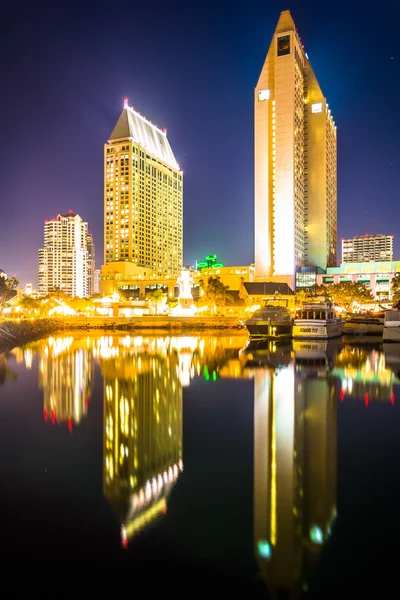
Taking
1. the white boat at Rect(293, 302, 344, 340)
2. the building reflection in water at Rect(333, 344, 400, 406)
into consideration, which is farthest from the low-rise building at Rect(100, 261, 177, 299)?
the building reflection in water at Rect(333, 344, 400, 406)

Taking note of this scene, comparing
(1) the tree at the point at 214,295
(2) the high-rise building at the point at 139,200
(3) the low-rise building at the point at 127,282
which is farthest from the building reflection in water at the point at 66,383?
(2) the high-rise building at the point at 139,200

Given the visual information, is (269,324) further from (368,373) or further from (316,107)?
(316,107)

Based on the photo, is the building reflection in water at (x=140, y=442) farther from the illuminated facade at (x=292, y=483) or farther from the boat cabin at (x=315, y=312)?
the boat cabin at (x=315, y=312)

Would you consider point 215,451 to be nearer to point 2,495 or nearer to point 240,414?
point 240,414

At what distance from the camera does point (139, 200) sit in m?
146

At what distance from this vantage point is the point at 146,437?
10352 millimetres

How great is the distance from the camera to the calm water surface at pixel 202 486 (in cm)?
531

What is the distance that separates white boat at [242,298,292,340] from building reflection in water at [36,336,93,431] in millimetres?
14402

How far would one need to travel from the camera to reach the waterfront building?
9981 cm

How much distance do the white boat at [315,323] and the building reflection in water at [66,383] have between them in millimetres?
19124

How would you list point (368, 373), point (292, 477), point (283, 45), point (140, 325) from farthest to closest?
point (283, 45), point (140, 325), point (368, 373), point (292, 477)

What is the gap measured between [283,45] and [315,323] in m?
88.6

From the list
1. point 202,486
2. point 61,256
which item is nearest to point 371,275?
point 202,486

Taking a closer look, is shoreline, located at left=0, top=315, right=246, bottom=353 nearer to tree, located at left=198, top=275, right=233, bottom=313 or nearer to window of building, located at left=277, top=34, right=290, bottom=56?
tree, located at left=198, top=275, right=233, bottom=313
